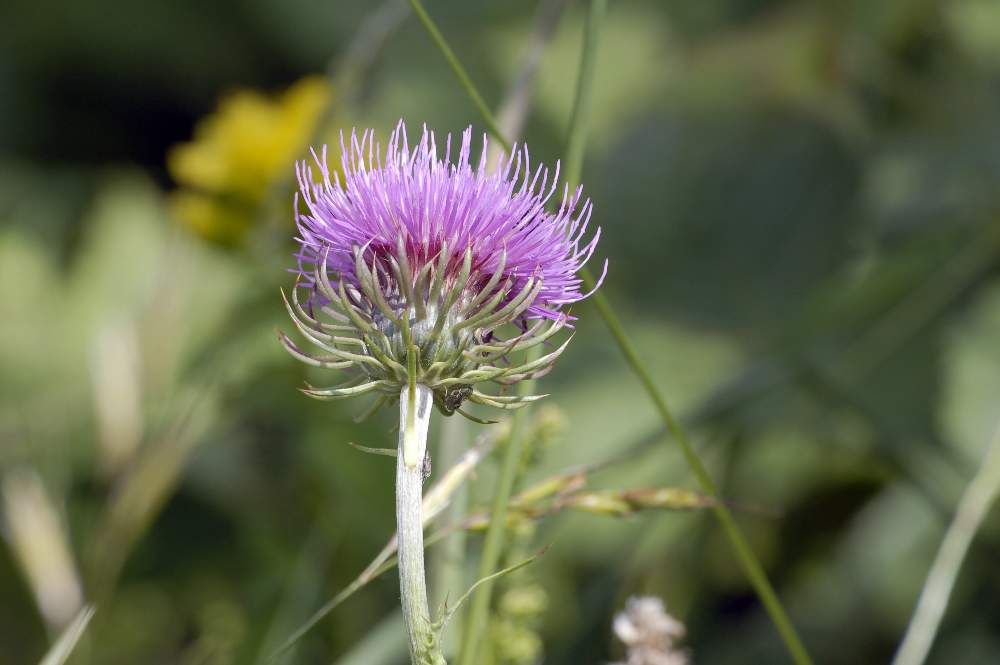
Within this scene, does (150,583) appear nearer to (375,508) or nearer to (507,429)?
(375,508)

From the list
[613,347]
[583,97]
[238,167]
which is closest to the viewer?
[583,97]

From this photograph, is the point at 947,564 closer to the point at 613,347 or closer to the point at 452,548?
the point at 452,548

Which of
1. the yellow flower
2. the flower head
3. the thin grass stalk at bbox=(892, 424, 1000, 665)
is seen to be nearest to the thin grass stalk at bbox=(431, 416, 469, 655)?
the flower head

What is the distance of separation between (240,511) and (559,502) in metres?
1.18

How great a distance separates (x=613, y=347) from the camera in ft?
6.16

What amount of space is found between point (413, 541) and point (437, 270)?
0.53ft

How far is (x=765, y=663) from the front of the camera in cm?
152

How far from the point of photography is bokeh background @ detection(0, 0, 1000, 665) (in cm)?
141

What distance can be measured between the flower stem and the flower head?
40 mm

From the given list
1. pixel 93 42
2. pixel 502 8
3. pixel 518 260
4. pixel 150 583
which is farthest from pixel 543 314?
pixel 93 42

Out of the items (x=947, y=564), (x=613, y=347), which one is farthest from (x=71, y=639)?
(x=613, y=347)

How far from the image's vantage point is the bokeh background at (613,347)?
141cm

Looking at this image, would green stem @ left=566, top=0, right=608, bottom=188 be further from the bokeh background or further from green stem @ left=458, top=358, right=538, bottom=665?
the bokeh background

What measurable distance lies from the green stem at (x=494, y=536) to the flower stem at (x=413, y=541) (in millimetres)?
120
